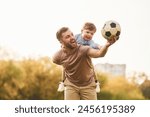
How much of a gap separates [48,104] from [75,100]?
9.3 inches

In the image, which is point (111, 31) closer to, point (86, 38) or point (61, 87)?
point (86, 38)

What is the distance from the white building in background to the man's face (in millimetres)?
266

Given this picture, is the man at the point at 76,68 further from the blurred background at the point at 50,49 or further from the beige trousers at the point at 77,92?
the blurred background at the point at 50,49

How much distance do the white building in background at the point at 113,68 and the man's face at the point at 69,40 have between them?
A: 0.87 feet

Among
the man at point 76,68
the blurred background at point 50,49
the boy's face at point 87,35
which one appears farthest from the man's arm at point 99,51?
the blurred background at point 50,49

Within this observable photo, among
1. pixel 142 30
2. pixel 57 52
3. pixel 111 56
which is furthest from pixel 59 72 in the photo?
pixel 142 30

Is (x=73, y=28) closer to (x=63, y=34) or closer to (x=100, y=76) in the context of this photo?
(x=63, y=34)

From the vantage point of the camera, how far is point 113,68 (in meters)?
3.65

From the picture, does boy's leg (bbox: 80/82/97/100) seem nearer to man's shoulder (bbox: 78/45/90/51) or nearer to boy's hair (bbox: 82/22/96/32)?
man's shoulder (bbox: 78/45/90/51)

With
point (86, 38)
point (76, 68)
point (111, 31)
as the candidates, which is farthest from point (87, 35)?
point (111, 31)

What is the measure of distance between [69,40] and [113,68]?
44 cm

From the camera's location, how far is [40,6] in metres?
3.65

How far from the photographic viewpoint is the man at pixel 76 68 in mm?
3449

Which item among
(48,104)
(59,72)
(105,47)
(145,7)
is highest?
(145,7)
